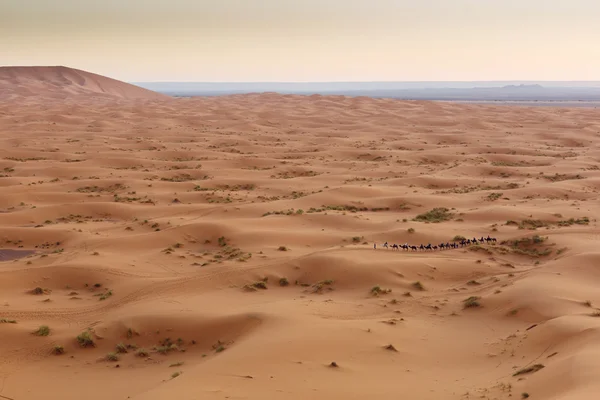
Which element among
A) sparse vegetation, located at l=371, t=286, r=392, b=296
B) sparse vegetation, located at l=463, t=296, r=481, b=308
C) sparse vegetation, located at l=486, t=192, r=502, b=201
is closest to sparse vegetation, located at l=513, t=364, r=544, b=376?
sparse vegetation, located at l=463, t=296, r=481, b=308

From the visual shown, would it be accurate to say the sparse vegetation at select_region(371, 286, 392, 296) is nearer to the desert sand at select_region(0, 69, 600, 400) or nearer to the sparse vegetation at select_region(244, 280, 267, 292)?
the desert sand at select_region(0, 69, 600, 400)

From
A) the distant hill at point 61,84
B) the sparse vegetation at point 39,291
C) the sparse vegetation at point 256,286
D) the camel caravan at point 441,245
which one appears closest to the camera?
the sparse vegetation at point 39,291

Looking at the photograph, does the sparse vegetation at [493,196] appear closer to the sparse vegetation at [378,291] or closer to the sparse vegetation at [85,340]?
the sparse vegetation at [378,291]

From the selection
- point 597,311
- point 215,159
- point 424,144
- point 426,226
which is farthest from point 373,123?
point 597,311

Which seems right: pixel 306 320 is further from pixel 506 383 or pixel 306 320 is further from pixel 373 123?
pixel 373 123

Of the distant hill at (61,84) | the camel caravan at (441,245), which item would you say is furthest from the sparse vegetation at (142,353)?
the distant hill at (61,84)

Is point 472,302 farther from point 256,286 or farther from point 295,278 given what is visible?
point 256,286
